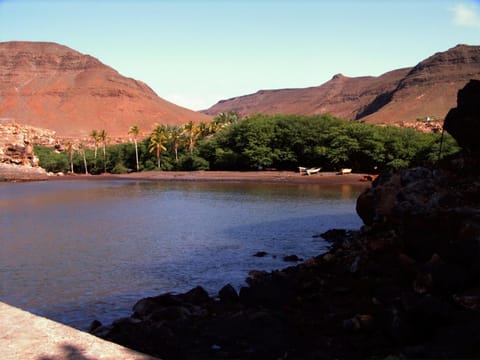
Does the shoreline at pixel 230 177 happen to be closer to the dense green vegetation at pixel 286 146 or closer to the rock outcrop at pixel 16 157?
the rock outcrop at pixel 16 157

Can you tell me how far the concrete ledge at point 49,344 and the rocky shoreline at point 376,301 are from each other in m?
2.53

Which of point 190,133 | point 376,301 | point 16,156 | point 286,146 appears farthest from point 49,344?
point 16,156

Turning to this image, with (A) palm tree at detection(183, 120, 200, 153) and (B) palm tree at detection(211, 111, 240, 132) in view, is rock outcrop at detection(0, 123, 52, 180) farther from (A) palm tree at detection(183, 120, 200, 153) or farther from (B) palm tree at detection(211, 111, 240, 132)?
(B) palm tree at detection(211, 111, 240, 132)

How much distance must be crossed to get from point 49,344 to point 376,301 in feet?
23.8

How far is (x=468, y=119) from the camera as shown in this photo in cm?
1602

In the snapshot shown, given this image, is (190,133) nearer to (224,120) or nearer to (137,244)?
(224,120)

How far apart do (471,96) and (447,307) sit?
28.7 ft

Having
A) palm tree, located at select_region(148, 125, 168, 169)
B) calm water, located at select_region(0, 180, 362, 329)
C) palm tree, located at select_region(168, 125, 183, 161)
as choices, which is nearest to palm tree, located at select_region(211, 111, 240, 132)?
palm tree, located at select_region(168, 125, 183, 161)

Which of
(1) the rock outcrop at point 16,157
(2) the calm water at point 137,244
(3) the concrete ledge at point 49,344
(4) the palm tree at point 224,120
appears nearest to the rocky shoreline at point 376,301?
(3) the concrete ledge at point 49,344

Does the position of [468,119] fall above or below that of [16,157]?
below

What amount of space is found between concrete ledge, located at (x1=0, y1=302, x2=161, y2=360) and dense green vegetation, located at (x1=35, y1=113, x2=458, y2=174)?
55.4m

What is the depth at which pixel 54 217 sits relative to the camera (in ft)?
124

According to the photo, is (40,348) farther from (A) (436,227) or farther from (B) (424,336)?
(A) (436,227)

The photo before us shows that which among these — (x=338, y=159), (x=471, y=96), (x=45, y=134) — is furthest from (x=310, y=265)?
(x=45, y=134)
